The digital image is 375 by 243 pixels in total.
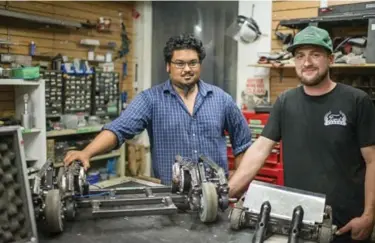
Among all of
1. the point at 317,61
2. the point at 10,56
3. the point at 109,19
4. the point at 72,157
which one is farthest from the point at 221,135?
the point at 109,19

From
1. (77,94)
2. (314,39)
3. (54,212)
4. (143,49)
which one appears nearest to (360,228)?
(314,39)

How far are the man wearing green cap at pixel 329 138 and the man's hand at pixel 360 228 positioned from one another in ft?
0.14

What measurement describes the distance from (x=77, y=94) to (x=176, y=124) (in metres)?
2.36

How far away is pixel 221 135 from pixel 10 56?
234 centimetres

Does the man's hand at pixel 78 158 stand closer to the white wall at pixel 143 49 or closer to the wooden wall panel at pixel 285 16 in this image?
the wooden wall panel at pixel 285 16

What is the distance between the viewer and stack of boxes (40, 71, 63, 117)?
12.9ft

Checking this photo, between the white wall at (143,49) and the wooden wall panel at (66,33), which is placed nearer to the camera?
the wooden wall panel at (66,33)

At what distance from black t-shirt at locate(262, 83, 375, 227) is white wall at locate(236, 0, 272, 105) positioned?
7.70ft

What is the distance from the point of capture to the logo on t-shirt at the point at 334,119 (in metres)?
1.72

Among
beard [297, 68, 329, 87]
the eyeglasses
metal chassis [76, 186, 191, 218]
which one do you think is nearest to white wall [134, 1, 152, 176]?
the eyeglasses

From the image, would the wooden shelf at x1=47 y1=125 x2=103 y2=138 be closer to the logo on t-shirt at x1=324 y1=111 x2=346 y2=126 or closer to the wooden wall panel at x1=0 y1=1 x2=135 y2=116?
the wooden wall panel at x1=0 y1=1 x2=135 y2=116

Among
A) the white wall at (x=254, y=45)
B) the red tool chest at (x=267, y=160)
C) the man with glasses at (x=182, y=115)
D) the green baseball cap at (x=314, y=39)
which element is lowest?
the red tool chest at (x=267, y=160)

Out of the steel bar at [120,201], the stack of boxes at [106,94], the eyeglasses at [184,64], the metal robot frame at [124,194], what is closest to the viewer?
the metal robot frame at [124,194]

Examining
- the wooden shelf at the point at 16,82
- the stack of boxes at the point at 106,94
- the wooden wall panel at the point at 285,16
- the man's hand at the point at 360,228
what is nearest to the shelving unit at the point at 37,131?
the wooden shelf at the point at 16,82
